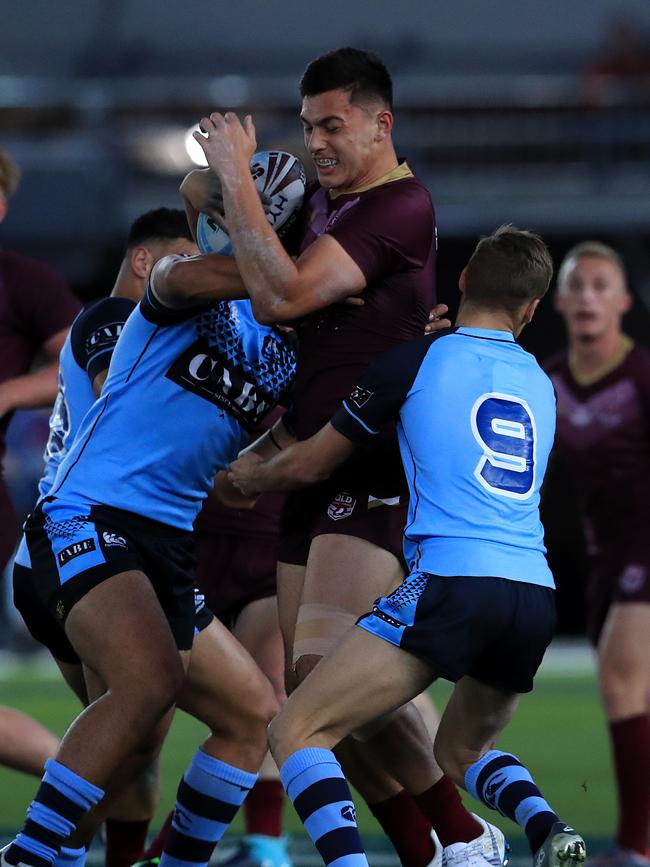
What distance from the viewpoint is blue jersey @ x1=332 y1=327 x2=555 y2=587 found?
3.98 m

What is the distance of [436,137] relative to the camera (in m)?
16.9

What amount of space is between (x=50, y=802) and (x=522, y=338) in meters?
13.7

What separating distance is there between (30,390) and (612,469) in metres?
2.63

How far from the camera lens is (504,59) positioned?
19594mm

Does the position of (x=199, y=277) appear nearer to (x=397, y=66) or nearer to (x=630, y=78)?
(x=630, y=78)

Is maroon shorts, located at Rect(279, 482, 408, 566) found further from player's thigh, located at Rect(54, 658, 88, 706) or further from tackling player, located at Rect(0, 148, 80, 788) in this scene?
tackling player, located at Rect(0, 148, 80, 788)

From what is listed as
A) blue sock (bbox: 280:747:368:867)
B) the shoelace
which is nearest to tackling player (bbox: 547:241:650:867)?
the shoelace

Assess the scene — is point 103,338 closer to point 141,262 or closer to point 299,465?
point 141,262

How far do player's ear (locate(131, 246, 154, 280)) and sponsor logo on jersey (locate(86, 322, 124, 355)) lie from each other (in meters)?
0.53

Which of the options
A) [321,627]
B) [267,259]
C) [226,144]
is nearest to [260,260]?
[267,259]

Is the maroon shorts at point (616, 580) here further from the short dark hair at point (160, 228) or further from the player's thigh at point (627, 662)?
the short dark hair at point (160, 228)

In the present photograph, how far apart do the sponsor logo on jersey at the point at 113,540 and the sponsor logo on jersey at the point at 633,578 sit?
2.87 meters

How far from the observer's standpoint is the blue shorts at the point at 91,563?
4.18 m

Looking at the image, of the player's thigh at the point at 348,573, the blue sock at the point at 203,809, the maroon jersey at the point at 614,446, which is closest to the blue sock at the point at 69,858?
the blue sock at the point at 203,809
